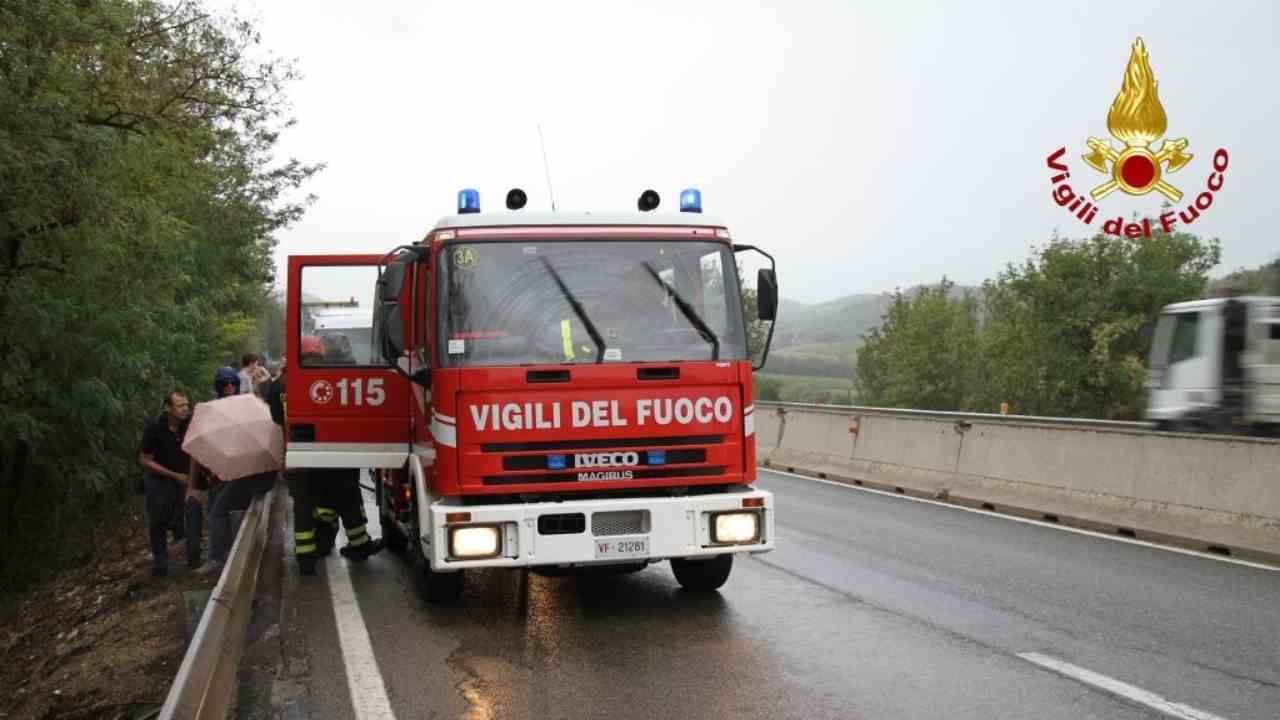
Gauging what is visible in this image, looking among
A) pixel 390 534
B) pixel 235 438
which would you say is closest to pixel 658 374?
pixel 235 438

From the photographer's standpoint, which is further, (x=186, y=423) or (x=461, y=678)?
(x=186, y=423)

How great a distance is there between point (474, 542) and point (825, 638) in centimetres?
218

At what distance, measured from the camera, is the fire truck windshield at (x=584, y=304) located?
7.87m

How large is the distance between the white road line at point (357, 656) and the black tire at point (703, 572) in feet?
7.36

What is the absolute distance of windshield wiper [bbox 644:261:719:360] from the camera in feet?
26.6

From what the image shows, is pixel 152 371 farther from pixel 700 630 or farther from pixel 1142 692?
pixel 1142 692

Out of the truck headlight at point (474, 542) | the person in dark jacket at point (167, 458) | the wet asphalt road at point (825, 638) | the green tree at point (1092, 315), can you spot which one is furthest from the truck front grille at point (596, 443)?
the green tree at point (1092, 315)

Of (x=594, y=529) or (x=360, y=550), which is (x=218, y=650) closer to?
(x=594, y=529)

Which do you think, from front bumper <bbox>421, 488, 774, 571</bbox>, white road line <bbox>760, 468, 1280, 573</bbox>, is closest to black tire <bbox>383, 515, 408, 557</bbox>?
front bumper <bbox>421, 488, 774, 571</bbox>

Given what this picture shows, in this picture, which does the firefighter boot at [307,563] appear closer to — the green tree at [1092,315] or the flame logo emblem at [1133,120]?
the flame logo emblem at [1133,120]

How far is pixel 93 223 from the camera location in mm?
14805

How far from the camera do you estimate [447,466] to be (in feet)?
25.4

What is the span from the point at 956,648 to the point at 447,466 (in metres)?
3.19

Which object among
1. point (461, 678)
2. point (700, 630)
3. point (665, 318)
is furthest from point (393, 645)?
point (665, 318)
